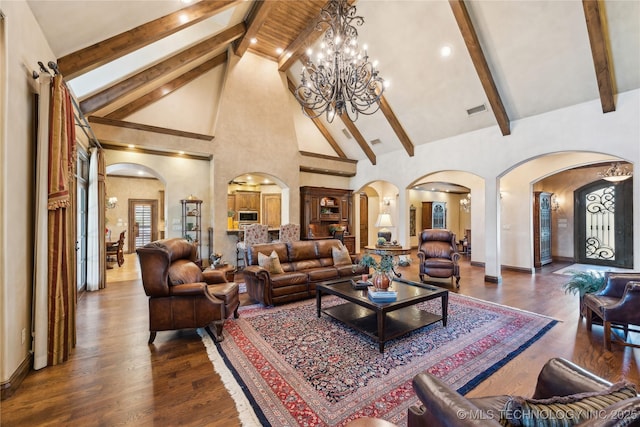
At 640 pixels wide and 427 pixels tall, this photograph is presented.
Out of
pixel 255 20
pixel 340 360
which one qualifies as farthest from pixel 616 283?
pixel 255 20

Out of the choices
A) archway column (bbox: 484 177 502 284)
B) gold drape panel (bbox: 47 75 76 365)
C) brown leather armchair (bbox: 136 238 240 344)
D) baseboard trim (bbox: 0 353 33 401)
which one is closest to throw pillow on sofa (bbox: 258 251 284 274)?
brown leather armchair (bbox: 136 238 240 344)

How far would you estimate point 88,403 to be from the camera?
217 cm

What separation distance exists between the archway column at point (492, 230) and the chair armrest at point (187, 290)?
6012 mm

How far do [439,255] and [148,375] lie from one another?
5701 millimetres

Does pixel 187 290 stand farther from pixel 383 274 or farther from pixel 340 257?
pixel 340 257

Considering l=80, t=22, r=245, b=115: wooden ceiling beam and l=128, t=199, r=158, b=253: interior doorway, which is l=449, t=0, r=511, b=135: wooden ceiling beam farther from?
l=128, t=199, r=158, b=253: interior doorway

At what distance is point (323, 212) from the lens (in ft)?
31.4

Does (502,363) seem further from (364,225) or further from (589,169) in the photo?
(364,225)

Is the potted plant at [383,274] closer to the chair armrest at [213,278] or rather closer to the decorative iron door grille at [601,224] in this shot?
the chair armrest at [213,278]

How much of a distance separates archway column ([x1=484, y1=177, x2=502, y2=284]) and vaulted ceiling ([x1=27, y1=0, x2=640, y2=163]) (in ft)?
3.69

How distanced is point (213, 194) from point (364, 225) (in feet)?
23.2

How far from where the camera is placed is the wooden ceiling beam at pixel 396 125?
700 centimetres

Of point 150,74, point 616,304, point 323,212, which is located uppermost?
point 150,74

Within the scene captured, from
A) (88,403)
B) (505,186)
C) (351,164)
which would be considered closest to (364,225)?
(351,164)
